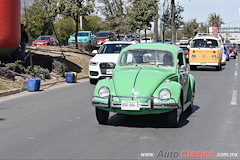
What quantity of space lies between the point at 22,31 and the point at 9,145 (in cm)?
1343

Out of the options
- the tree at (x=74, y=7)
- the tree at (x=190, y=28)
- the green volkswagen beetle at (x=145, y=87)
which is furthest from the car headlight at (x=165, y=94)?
the tree at (x=190, y=28)

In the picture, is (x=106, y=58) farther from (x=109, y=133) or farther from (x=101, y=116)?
(x=109, y=133)

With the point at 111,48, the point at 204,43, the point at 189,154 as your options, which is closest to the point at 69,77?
the point at 111,48

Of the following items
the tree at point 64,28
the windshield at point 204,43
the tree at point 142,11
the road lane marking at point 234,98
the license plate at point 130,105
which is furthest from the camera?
the tree at point 64,28

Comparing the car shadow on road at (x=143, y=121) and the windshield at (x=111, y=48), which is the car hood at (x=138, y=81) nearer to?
the car shadow on road at (x=143, y=121)

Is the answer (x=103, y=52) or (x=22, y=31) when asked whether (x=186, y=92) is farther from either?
(x=22, y=31)

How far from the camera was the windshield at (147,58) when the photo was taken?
959 cm

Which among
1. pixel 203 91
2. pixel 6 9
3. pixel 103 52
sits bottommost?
pixel 203 91

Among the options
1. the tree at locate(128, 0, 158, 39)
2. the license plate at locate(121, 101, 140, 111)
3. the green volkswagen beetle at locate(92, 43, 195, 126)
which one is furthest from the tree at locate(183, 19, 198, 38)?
the license plate at locate(121, 101, 140, 111)

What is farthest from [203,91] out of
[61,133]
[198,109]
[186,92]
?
[61,133]

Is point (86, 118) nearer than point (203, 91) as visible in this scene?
Yes

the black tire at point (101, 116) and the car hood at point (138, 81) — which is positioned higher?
the car hood at point (138, 81)

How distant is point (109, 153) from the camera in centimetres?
666

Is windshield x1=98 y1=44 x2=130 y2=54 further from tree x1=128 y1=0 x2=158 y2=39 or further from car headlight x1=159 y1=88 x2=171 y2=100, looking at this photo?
tree x1=128 y1=0 x2=158 y2=39
